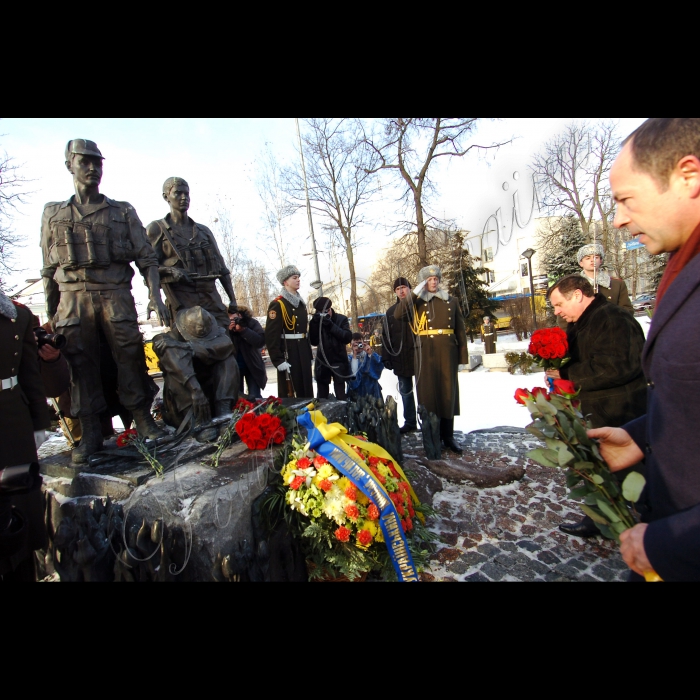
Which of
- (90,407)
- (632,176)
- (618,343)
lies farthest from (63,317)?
(618,343)

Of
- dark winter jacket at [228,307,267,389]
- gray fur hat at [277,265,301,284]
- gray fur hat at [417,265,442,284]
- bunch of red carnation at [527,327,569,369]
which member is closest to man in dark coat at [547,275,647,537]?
bunch of red carnation at [527,327,569,369]

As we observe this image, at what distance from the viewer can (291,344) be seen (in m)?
5.47

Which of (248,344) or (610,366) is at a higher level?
(248,344)

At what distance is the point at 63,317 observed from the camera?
3.37 metres

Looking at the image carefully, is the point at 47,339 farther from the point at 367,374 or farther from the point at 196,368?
the point at 367,374

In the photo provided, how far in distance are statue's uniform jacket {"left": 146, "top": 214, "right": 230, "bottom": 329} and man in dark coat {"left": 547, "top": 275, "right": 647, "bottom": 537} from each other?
3398mm

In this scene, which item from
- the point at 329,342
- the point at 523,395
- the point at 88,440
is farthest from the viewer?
the point at 329,342

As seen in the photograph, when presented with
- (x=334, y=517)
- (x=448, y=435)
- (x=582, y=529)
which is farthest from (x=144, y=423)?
(x=582, y=529)

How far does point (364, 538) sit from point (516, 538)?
1337 millimetres

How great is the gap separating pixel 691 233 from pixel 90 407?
3.92 m

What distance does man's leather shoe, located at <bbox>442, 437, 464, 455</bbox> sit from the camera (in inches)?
191

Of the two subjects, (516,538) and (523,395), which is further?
(516,538)

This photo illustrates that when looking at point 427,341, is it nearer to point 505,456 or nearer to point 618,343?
point 505,456

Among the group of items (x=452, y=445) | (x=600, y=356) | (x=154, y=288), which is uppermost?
(x=154, y=288)
